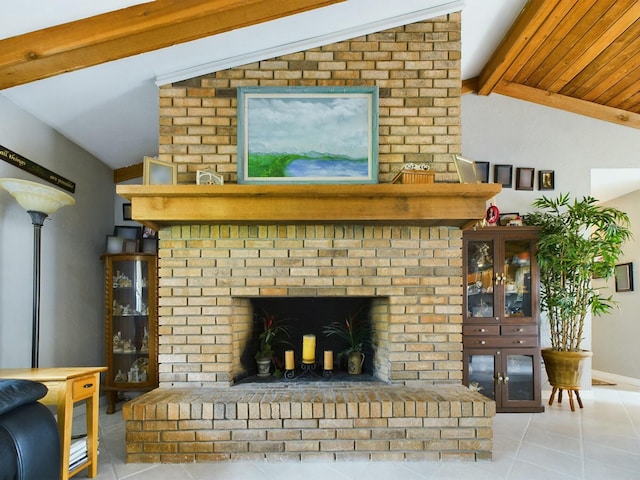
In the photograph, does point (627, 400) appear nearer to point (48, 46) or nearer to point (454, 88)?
point (454, 88)

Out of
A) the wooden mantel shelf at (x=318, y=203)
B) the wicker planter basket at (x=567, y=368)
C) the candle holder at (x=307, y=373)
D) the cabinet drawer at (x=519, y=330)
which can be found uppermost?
the wooden mantel shelf at (x=318, y=203)

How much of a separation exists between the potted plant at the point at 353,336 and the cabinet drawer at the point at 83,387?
1514mm

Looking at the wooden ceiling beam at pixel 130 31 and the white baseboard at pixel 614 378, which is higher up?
the wooden ceiling beam at pixel 130 31

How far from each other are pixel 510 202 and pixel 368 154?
1.91 metres

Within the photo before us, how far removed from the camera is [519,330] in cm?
327

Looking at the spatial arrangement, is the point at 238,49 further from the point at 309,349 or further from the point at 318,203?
the point at 309,349

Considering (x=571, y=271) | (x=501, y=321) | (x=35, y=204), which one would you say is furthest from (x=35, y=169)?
(x=571, y=271)

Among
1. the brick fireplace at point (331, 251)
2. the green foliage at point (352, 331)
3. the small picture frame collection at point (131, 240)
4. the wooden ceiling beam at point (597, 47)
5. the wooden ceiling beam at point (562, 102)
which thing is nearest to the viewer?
the brick fireplace at point (331, 251)

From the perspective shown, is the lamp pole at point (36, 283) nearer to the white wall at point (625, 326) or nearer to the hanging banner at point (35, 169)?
the hanging banner at point (35, 169)

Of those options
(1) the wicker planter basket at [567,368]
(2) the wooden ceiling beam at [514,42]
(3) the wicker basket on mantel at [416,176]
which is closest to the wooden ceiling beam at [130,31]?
(3) the wicker basket on mantel at [416,176]

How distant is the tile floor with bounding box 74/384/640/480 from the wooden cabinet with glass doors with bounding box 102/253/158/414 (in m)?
0.43

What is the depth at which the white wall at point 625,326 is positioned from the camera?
4.41m

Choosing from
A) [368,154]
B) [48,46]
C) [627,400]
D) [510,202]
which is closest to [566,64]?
[510,202]

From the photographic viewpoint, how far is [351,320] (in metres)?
2.98
